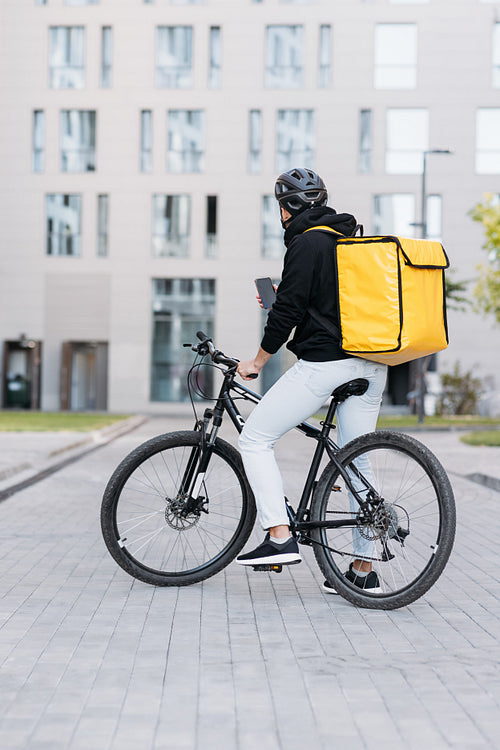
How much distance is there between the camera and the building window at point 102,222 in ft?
143

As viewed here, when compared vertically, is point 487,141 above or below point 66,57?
below

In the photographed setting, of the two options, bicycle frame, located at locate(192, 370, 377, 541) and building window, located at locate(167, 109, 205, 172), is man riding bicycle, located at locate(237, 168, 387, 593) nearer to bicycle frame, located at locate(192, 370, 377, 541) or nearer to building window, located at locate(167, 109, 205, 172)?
bicycle frame, located at locate(192, 370, 377, 541)

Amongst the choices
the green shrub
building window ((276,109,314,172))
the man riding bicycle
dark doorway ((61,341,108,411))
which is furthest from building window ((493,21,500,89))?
the man riding bicycle

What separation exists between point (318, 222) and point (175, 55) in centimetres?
3974

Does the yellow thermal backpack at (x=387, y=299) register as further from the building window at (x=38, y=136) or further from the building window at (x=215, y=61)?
the building window at (x=38, y=136)

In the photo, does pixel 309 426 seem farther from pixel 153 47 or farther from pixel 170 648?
pixel 153 47

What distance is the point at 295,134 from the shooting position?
141ft

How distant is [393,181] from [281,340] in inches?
1508

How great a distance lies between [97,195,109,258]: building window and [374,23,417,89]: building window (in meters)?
11.2

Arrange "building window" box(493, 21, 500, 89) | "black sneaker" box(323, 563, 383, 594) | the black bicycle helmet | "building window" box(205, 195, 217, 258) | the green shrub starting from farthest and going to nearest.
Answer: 1. "building window" box(205, 195, 217, 258)
2. "building window" box(493, 21, 500, 89)
3. the green shrub
4. the black bicycle helmet
5. "black sneaker" box(323, 563, 383, 594)

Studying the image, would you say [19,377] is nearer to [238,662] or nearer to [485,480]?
[485,480]

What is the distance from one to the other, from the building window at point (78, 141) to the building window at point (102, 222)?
124 centimetres

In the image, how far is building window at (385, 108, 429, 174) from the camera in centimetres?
4281

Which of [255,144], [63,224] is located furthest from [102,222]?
[255,144]
